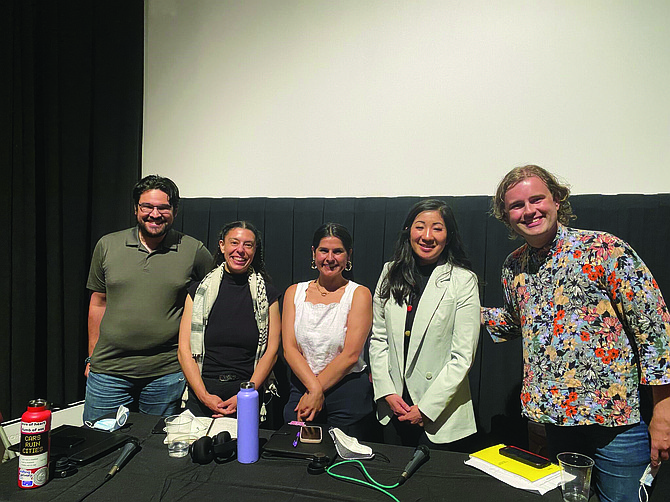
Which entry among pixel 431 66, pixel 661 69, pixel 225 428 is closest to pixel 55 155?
pixel 225 428

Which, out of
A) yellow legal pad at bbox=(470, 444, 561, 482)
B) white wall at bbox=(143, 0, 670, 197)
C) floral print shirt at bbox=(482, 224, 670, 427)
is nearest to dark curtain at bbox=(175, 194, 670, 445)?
white wall at bbox=(143, 0, 670, 197)

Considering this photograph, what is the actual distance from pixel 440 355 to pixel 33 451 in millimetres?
1550

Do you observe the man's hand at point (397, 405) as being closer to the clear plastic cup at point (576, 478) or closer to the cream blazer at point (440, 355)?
the cream blazer at point (440, 355)

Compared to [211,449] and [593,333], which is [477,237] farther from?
[211,449]

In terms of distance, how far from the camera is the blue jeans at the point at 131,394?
7.70 feet

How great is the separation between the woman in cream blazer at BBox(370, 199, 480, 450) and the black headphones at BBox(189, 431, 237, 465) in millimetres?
871

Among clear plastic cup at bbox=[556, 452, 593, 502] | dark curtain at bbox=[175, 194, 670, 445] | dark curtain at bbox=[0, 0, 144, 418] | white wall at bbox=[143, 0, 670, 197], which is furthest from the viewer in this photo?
dark curtain at bbox=[0, 0, 144, 418]

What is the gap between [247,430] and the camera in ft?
4.99

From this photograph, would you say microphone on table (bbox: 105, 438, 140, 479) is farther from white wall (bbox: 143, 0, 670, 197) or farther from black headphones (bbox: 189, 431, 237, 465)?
white wall (bbox: 143, 0, 670, 197)

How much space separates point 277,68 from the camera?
3.21 metres

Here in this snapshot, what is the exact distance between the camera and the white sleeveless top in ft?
7.55

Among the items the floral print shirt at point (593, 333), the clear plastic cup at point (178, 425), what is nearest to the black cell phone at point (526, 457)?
the floral print shirt at point (593, 333)

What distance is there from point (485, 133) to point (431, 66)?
0.52 meters

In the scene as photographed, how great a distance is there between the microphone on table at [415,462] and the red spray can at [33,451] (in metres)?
1.01
